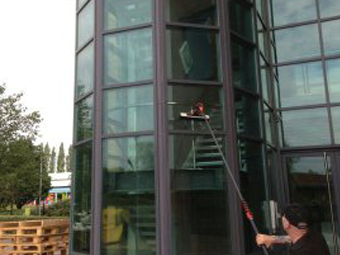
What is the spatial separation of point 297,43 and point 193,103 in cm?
373

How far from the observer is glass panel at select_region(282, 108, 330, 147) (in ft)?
26.2

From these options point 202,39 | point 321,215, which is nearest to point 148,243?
point 202,39

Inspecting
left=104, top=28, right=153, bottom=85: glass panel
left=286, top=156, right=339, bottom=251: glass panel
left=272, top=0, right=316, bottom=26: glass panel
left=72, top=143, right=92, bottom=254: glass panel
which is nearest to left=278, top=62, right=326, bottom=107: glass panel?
left=272, top=0, right=316, bottom=26: glass panel

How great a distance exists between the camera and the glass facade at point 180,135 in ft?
19.0

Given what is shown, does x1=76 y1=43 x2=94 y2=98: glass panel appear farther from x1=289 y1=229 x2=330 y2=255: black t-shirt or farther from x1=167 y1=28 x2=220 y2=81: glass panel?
x1=289 y1=229 x2=330 y2=255: black t-shirt

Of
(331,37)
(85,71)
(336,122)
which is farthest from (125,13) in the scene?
(336,122)

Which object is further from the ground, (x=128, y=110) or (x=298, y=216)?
(x=128, y=110)

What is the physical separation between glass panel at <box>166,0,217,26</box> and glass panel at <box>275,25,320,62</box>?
267 centimetres

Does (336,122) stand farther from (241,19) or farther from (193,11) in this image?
(193,11)

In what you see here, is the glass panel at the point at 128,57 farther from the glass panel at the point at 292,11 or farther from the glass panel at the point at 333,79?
the glass panel at the point at 333,79

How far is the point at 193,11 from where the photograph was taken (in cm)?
663

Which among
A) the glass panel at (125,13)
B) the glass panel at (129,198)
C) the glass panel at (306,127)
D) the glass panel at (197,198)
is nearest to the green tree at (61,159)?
the glass panel at (306,127)

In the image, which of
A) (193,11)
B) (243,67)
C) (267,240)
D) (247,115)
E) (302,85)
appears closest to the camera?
(267,240)

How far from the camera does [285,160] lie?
8211 mm
